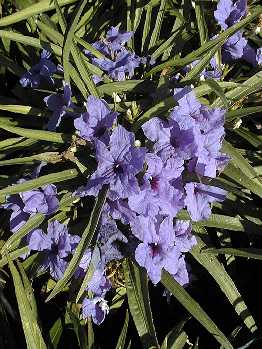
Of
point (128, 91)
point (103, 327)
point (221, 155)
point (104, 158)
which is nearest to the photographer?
point (104, 158)

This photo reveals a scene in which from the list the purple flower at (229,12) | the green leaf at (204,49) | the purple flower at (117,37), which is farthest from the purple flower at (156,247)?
the purple flower at (229,12)

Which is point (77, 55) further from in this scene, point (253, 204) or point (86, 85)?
point (253, 204)

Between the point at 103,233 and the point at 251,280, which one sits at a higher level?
the point at 103,233

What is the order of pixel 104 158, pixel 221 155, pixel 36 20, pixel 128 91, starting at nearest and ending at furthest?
1. pixel 104 158
2. pixel 221 155
3. pixel 128 91
4. pixel 36 20

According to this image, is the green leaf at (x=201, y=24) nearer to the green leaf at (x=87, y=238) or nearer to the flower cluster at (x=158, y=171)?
the flower cluster at (x=158, y=171)

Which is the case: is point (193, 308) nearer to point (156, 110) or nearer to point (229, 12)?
point (156, 110)

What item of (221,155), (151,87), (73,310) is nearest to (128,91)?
(151,87)
